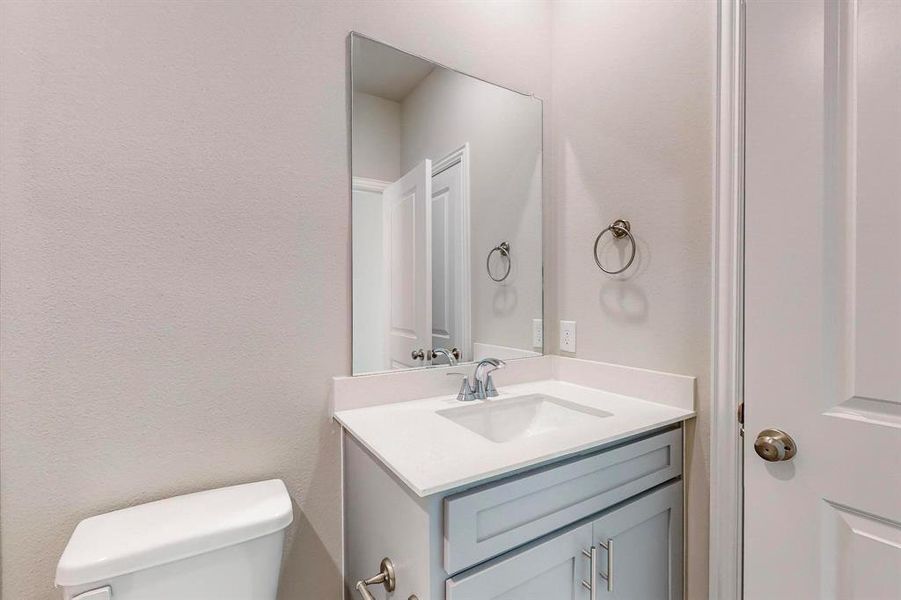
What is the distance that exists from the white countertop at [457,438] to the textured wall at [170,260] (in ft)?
0.74

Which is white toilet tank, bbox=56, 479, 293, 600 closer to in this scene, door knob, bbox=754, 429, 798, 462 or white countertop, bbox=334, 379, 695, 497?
white countertop, bbox=334, 379, 695, 497

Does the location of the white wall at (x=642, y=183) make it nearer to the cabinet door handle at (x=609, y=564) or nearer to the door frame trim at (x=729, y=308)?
the door frame trim at (x=729, y=308)

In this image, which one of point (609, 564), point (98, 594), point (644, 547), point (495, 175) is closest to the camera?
point (98, 594)

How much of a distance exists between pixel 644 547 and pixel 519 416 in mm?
462

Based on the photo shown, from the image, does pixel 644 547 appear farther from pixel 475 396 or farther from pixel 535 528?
pixel 475 396

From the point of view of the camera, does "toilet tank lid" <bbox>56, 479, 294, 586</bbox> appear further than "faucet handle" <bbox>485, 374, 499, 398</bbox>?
No

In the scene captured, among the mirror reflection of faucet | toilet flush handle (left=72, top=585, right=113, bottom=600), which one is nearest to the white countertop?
the mirror reflection of faucet

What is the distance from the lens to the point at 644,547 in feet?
3.59

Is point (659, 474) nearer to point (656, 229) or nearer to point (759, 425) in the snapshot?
point (759, 425)

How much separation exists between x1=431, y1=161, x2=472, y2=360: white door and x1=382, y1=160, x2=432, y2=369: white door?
23 millimetres

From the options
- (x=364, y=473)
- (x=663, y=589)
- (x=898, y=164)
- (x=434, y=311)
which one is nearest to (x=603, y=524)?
(x=663, y=589)

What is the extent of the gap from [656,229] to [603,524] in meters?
0.82

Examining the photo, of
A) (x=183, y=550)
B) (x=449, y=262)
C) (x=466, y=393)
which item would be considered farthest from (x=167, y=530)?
(x=449, y=262)

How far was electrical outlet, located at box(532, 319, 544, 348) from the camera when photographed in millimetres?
1590
